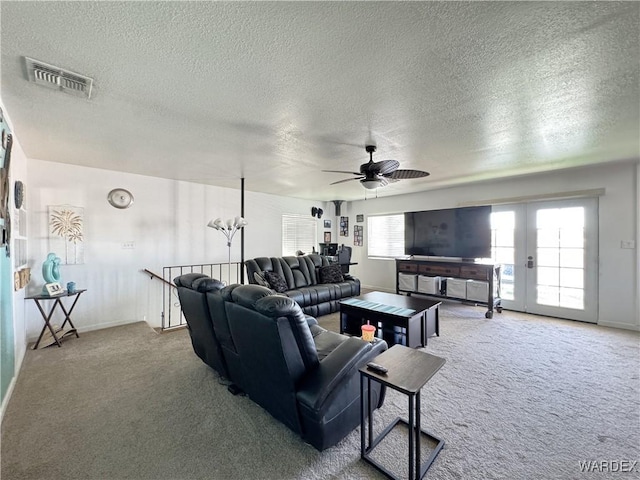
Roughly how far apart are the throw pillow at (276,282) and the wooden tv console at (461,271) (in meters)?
2.56

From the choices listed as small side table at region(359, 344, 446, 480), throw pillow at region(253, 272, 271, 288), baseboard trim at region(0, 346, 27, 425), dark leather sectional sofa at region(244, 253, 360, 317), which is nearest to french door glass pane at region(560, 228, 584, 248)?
dark leather sectional sofa at region(244, 253, 360, 317)

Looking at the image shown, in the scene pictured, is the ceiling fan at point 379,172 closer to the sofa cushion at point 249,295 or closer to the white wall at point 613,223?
the sofa cushion at point 249,295

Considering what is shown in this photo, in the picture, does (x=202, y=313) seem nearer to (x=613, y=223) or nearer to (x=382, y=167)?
(x=382, y=167)

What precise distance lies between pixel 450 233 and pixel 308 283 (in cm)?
289

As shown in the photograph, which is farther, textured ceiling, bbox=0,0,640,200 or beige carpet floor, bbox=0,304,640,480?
beige carpet floor, bbox=0,304,640,480

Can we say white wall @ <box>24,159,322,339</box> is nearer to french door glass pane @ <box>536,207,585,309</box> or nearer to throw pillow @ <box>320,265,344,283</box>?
throw pillow @ <box>320,265,344,283</box>

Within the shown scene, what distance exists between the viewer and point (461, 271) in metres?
4.97

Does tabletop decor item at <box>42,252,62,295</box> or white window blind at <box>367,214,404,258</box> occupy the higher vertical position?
white window blind at <box>367,214,404,258</box>

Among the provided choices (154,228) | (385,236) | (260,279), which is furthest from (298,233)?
(154,228)

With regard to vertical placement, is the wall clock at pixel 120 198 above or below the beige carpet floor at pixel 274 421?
above

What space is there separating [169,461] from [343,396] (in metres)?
1.11

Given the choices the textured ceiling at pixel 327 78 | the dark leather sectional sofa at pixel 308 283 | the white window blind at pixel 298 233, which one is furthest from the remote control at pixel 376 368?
the white window blind at pixel 298 233

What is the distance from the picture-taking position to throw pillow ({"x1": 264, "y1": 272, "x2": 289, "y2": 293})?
433cm

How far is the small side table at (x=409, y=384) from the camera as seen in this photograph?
140 cm
